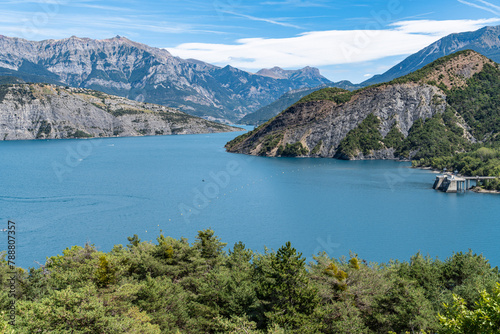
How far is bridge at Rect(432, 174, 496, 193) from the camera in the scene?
119 m

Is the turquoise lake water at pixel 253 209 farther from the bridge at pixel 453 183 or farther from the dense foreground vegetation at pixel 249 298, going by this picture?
the dense foreground vegetation at pixel 249 298

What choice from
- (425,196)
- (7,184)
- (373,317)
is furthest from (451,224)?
(7,184)

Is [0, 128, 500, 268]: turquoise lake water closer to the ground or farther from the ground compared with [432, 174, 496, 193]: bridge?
closer to the ground

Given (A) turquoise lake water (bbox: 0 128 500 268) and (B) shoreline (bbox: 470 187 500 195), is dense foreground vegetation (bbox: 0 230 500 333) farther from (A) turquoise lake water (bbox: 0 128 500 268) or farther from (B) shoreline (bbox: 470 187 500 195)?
(B) shoreline (bbox: 470 187 500 195)

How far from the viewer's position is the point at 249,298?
107 ft

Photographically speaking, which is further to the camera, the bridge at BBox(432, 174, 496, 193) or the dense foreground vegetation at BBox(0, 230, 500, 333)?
the bridge at BBox(432, 174, 496, 193)

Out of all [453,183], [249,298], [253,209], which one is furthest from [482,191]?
[249,298]

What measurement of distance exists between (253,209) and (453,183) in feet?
212

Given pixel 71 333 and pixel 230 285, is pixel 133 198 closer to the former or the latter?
pixel 230 285

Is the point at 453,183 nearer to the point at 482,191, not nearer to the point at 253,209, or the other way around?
the point at 482,191

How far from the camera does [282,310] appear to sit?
2894cm

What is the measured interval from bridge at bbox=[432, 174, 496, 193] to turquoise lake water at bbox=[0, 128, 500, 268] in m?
3.94

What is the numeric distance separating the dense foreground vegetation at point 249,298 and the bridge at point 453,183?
84792 mm

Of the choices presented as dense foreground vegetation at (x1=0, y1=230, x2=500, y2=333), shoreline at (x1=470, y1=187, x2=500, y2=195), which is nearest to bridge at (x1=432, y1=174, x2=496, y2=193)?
shoreline at (x1=470, y1=187, x2=500, y2=195)
